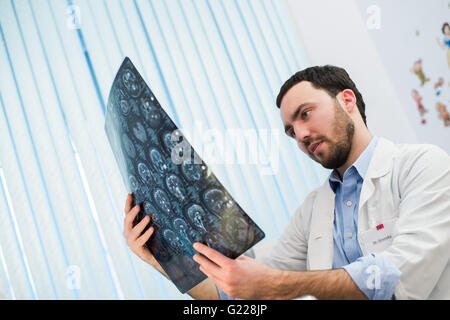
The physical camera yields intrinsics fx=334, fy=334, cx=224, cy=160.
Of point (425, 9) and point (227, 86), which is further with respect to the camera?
point (227, 86)

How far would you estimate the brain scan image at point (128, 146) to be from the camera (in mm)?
618

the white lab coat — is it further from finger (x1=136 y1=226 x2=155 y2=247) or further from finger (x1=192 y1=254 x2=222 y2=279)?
finger (x1=136 y1=226 x2=155 y2=247)

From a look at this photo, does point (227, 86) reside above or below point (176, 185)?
above

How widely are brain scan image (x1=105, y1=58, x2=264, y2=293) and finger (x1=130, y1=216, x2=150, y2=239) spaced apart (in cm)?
3

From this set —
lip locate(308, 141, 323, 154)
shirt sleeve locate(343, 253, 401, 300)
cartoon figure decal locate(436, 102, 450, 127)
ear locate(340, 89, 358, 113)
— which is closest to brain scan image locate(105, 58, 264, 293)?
shirt sleeve locate(343, 253, 401, 300)

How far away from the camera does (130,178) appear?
0.70 metres

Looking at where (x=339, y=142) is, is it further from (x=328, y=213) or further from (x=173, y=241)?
(x=173, y=241)

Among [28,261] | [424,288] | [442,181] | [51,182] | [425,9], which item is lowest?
[424,288]

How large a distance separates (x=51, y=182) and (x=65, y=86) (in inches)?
16.7

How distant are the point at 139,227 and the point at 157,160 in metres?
0.24

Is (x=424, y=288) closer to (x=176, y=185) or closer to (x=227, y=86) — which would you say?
(x=176, y=185)

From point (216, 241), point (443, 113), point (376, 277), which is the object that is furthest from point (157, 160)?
point (443, 113)

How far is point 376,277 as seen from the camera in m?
0.56
